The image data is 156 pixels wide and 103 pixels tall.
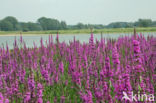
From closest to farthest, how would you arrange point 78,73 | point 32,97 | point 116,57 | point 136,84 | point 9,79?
point 136,84, point 116,57, point 32,97, point 78,73, point 9,79

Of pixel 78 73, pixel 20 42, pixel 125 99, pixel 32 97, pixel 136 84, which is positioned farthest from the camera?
pixel 20 42

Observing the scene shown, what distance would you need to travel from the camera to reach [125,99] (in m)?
2.06

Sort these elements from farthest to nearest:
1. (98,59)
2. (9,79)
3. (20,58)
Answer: (20,58), (98,59), (9,79)

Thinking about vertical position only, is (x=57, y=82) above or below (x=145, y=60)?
below

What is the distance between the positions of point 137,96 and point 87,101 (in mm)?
799

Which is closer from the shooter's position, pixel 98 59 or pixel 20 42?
pixel 98 59

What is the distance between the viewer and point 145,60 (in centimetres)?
469

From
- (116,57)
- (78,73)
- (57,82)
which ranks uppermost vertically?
(116,57)

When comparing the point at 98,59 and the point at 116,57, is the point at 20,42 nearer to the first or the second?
the point at 98,59

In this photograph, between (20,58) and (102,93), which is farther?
(20,58)

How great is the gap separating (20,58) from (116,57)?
4.64 m

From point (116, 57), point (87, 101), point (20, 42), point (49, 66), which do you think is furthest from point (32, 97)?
point (20, 42)

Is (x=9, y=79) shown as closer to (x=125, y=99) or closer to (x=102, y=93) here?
(x=102, y=93)

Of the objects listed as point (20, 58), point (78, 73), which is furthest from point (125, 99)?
point (20, 58)
